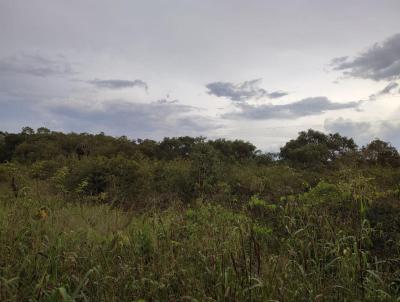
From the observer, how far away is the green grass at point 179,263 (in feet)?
11.7

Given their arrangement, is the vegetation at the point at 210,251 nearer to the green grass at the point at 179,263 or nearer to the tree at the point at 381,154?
the green grass at the point at 179,263

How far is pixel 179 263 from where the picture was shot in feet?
13.9

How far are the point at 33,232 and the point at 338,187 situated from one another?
551cm

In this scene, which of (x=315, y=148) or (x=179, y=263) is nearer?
(x=179, y=263)

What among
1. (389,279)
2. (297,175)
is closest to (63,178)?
(297,175)

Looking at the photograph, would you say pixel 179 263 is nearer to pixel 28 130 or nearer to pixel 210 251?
pixel 210 251

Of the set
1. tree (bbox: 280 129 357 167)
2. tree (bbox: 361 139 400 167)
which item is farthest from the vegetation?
tree (bbox: 280 129 357 167)

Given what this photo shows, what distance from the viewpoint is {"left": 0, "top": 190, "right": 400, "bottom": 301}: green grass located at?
355 cm

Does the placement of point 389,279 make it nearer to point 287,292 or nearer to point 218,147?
point 287,292

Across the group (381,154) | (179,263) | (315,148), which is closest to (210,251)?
(179,263)

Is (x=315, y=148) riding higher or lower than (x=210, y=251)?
higher

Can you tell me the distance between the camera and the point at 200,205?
26.0 feet

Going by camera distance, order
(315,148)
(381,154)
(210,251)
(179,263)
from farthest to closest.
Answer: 1. (315,148)
2. (381,154)
3. (210,251)
4. (179,263)

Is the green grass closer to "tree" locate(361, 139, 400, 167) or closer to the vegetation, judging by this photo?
the vegetation
